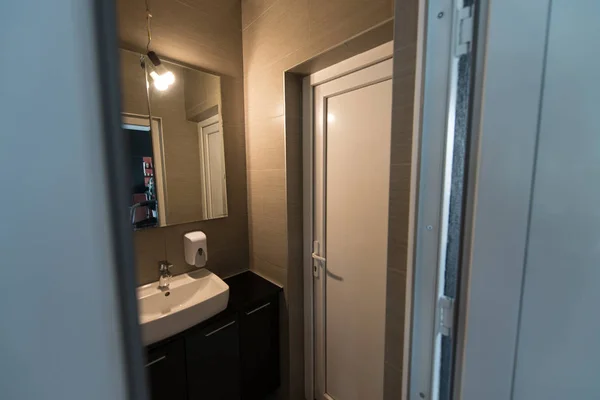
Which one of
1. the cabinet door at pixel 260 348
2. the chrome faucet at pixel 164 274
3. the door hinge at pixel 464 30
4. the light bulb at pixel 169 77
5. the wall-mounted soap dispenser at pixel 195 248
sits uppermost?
the light bulb at pixel 169 77

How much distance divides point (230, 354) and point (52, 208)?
1491mm

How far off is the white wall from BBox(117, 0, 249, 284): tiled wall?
116 centimetres

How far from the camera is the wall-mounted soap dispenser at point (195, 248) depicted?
1.46 metres

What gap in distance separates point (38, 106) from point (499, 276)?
2.22 ft

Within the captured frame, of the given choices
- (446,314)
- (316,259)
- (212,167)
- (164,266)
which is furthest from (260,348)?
(446,314)

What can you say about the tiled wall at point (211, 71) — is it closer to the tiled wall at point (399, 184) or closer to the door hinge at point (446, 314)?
the tiled wall at point (399, 184)

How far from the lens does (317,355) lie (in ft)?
5.42

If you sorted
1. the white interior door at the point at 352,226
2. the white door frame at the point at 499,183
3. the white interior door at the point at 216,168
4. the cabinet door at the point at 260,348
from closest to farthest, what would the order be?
the white door frame at the point at 499,183
the white interior door at the point at 352,226
the cabinet door at the point at 260,348
the white interior door at the point at 216,168

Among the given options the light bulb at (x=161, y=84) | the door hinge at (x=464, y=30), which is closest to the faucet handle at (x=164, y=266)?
the light bulb at (x=161, y=84)

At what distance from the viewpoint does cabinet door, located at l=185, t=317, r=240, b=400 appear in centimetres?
121

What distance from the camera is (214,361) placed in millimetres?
1298

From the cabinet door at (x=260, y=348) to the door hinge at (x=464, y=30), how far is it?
1.48m

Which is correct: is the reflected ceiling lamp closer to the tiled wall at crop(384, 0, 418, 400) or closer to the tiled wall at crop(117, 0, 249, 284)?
the tiled wall at crop(117, 0, 249, 284)

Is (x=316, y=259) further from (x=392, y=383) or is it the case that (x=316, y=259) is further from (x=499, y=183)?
(x=499, y=183)
